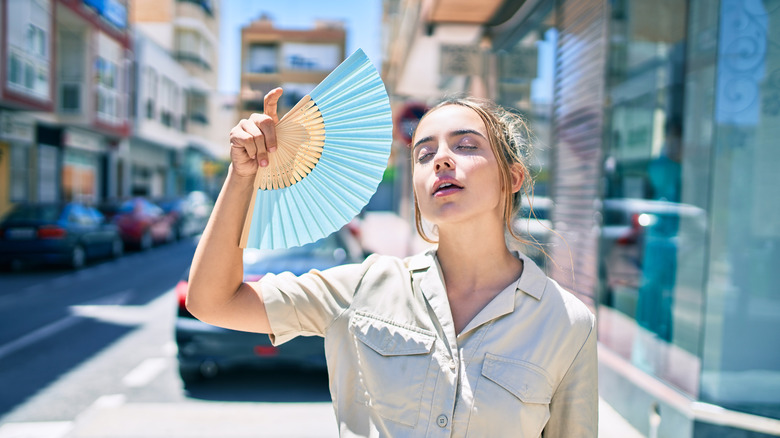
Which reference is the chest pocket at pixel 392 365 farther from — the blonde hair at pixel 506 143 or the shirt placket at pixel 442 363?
the blonde hair at pixel 506 143

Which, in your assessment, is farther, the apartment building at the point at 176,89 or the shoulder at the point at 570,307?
the apartment building at the point at 176,89

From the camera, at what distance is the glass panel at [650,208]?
377 centimetres

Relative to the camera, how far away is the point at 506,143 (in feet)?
4.89

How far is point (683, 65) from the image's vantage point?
14.3 ft

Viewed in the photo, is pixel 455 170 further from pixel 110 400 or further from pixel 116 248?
pixel 116 248

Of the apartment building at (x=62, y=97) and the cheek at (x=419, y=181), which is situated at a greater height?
the apartment building at (x=62, y=97)

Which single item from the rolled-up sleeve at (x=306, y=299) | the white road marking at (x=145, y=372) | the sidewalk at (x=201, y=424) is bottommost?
the white road marking at (x=145, y=372)

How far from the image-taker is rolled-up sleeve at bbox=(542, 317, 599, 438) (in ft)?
4.28

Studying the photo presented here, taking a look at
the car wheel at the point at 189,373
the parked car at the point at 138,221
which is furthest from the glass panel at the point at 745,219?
the parked car at the point at 138,221

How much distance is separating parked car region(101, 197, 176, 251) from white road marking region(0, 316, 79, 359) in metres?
8.26

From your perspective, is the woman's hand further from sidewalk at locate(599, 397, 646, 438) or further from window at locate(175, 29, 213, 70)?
window at locate(175, 29, 213, 70)

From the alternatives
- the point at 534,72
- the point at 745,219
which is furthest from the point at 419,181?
the point at 534,72

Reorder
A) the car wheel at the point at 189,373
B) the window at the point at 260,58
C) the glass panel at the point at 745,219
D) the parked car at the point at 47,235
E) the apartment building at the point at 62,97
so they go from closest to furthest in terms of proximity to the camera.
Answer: the glass panel at the point at 745,219, the car wheel at the point at 189,373, the parked car at the point at 47,235, the apartment building at the point at 62,97, the window at the point at 260,58

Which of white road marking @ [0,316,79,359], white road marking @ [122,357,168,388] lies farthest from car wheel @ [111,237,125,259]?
white road marking @ [122,357,168,388]
